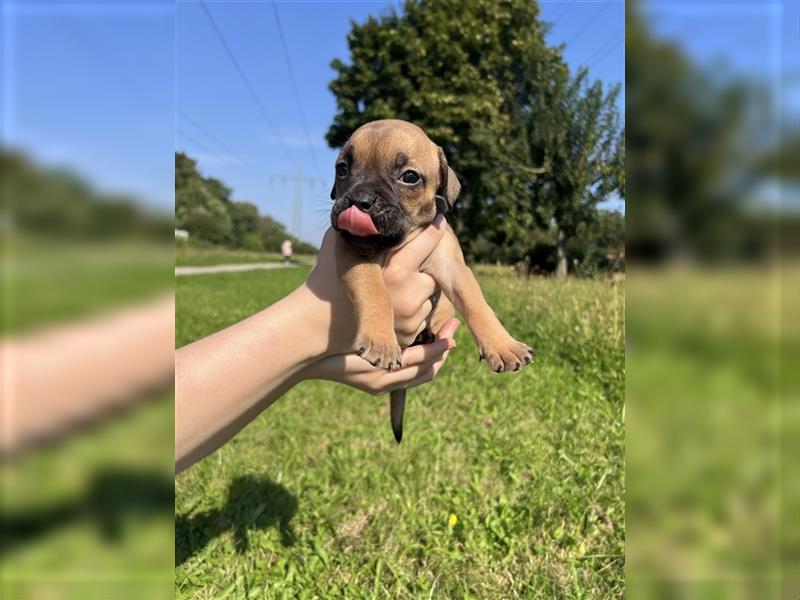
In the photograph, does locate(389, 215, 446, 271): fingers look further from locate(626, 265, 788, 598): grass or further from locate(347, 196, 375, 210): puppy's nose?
locate(626, 265, 788, 598): grass

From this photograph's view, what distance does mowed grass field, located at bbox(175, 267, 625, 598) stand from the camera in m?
1.56

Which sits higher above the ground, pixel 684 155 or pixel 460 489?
pixel 684 155

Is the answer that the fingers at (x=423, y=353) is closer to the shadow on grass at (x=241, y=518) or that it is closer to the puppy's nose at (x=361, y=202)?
the puppy's nose at (x=361, y=202)

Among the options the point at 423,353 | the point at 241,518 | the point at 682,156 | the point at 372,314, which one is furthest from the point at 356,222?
the point at 241,518

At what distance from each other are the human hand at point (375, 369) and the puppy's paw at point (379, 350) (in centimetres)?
10

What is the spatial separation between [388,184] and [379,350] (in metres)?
0.43

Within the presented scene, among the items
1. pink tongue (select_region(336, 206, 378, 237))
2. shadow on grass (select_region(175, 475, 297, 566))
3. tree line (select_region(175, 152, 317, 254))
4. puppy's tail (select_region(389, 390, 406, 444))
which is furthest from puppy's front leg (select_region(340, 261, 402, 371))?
shadow on grass (select_region(175, 475, 297, 566))

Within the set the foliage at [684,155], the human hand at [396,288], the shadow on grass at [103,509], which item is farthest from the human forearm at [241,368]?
the foliage at [684,155]

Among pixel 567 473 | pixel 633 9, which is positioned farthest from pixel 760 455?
pixel 567 473

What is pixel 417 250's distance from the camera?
55.9 inches

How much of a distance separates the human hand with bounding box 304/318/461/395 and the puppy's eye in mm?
425

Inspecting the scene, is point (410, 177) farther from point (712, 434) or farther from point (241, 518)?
point (241, 518)

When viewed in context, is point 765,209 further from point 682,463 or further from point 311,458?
point 311,458

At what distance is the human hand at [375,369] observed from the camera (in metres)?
1.35
